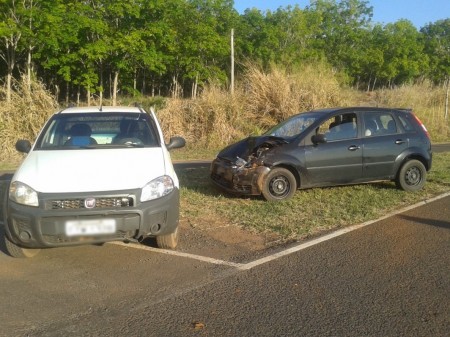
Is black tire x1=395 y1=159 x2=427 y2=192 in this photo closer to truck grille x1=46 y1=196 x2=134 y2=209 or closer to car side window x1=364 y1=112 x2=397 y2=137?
car side window x1=364 y1=112 x2=397 y2=137

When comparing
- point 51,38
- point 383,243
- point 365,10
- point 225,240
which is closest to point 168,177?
point 225,240

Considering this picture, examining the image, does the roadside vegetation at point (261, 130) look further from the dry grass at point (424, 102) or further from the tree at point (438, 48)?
the tree at point (438, 48)

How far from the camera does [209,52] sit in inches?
1326

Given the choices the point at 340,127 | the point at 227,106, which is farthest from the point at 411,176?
the point at 227,106

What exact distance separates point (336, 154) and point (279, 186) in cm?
110

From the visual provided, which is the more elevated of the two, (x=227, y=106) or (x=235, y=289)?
(x=227, y=106)

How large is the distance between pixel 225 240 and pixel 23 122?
12697 mm

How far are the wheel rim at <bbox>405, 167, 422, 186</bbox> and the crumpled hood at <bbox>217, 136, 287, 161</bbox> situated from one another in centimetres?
236

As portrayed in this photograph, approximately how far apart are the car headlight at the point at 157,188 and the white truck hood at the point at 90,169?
0.06m

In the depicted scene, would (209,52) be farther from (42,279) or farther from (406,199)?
(42,279)

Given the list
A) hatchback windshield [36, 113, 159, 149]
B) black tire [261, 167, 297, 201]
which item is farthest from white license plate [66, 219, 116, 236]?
black tire [261, 167, 297, 201]

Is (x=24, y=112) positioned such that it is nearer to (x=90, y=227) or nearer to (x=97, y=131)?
(x=97, y=131)

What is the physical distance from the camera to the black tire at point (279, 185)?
7676mm

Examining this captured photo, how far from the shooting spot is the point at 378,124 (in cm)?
838
